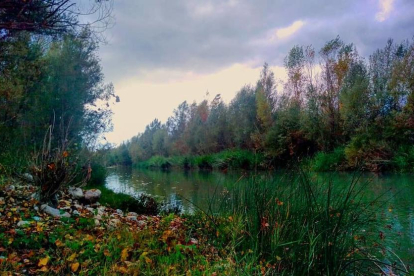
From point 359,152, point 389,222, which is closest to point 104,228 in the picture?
point 389,222

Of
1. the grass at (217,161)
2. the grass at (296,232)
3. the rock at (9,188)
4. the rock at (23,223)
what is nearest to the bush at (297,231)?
the grass at (296,232)

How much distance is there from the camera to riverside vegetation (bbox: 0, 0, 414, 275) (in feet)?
9.75

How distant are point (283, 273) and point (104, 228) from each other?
7.49 feet

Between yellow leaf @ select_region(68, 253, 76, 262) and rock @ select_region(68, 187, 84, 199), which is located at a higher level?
rock @ select_region(68, 187, 84, 199)

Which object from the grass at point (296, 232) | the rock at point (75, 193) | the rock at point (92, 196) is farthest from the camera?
the rock at point (92, 196)

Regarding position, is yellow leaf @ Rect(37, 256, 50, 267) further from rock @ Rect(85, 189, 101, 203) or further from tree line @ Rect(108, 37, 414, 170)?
tree line @ Rect(108, 37, 414, 170)

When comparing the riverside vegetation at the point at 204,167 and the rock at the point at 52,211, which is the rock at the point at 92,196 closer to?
the riverside vegetation at the point at 204,167

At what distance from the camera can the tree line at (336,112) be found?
641 inches

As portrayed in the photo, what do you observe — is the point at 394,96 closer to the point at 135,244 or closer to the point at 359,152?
the point at 359,152

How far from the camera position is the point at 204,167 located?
3356 centimetres

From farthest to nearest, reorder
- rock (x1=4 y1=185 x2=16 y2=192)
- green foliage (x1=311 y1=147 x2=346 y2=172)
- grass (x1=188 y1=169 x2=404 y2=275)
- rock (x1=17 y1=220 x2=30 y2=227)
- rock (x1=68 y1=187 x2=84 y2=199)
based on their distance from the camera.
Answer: green foliage (x1=311 y1=147 x2=346 y2=172)
rock (x1=68 y1=187 x2=84 y2=199)
rock (x1=4 y1=185 x2=16 y2=192)
rock (x1=17 y1=220 x2=30 y2=227)
grass (x1=188 y1=169 x2=404 y2=275)

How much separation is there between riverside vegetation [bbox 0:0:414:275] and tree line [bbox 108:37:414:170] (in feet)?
0.29

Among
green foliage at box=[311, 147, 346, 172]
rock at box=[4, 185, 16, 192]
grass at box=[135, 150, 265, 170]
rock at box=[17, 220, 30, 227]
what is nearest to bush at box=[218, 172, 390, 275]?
rock at box=[17, 220, 30, 227]

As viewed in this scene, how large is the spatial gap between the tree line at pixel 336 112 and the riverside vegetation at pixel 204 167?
88mm
